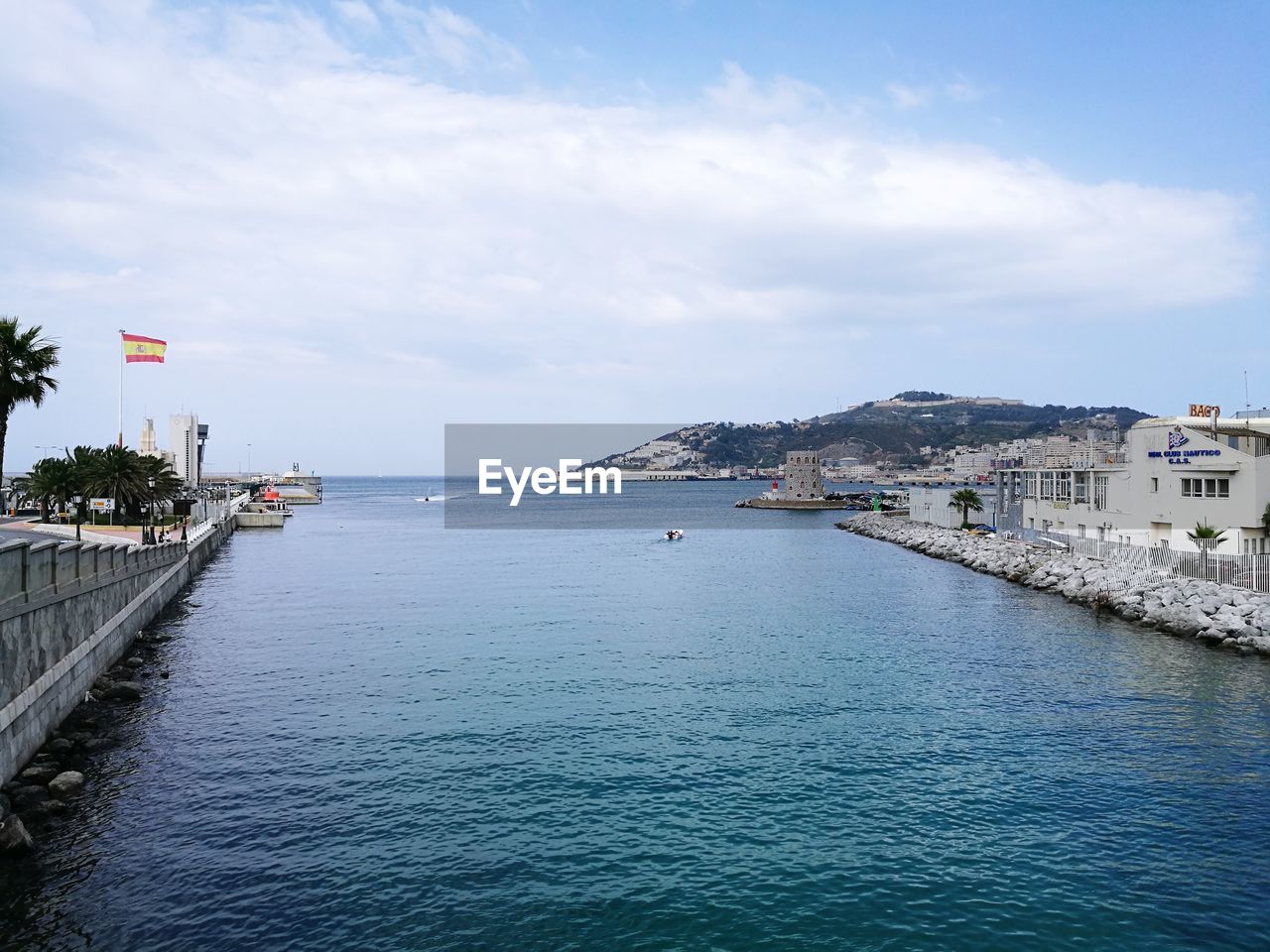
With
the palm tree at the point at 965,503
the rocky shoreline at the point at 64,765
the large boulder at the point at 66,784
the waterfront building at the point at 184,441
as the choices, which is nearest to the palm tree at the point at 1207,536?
the palm tree at the point at 965,503

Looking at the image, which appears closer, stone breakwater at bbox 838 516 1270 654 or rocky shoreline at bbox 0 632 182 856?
rocky shoreline at bbox 0 632 182 856

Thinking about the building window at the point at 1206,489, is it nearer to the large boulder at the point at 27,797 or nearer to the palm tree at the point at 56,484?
the large boulder at the point at 27,797

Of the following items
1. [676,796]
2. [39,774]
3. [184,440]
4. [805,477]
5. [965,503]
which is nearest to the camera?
[39,774]

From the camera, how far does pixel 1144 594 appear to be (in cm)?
3712

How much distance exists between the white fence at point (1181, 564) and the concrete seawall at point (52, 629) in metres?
38.9

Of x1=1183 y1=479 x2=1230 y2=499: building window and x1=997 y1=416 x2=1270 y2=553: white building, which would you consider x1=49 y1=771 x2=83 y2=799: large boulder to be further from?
x1=1183 y1=479 x2=1230 y2=499: building window

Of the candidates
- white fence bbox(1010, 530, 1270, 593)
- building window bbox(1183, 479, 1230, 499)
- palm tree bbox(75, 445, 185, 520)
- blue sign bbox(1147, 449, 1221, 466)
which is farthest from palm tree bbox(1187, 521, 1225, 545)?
palm tree bbox(75, 445, 185, 520)

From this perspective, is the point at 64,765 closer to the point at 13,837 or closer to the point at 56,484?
the point at 13,837

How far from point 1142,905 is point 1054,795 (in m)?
4.25

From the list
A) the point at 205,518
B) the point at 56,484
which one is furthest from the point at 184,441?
the point at 56,484

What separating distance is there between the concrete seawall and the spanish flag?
97.9ft

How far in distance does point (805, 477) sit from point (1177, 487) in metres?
119

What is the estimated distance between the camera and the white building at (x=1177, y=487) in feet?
141

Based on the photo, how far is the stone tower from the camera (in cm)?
16488
